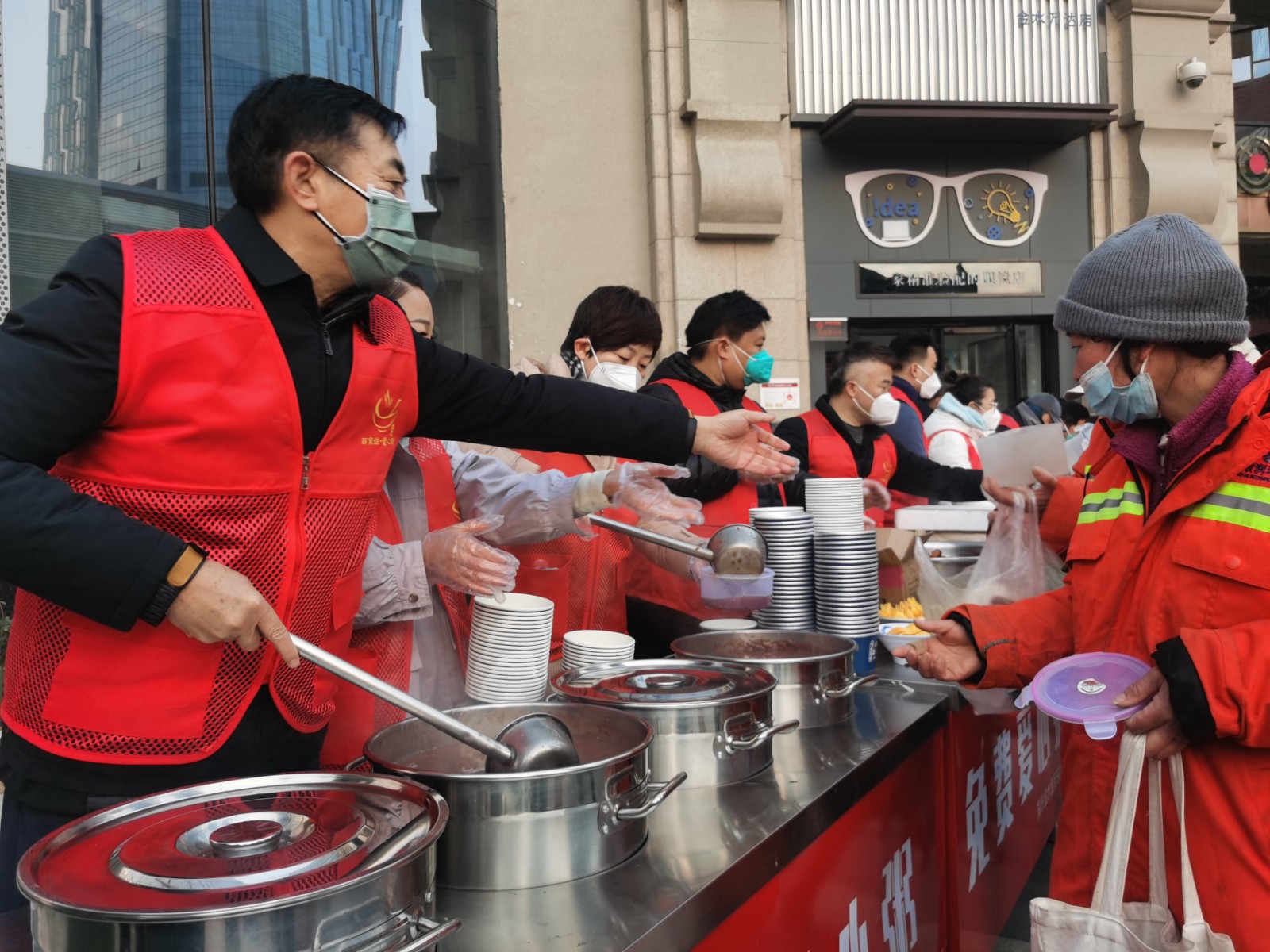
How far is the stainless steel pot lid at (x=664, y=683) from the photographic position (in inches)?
68.9

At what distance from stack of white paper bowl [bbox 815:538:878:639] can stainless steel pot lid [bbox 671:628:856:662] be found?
0.29 m

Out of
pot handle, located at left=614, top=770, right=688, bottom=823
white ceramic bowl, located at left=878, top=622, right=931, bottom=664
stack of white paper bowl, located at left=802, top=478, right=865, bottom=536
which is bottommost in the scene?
pot handle, located at left=614, top=770, right=688, bottom=823

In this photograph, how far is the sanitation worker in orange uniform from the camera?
1.62 m

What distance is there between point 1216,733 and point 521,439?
53.8 inches

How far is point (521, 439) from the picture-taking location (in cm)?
204

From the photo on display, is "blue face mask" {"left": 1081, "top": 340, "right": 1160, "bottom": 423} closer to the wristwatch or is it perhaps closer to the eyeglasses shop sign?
the wristwatch

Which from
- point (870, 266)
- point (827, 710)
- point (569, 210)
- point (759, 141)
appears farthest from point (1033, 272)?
point (827, 710)

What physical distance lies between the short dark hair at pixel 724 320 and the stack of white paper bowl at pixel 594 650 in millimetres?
1935

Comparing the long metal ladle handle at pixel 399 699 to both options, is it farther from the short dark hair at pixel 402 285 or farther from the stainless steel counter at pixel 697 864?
the short dark hair at pixel 402 285

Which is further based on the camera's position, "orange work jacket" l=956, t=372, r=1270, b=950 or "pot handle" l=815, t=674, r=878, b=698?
"pot handle" l=815, t=674, r=878, b=698

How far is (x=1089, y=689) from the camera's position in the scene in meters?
1.76

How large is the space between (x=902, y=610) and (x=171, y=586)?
90.2 inches

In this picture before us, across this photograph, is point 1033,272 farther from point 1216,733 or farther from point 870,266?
point 1216,733

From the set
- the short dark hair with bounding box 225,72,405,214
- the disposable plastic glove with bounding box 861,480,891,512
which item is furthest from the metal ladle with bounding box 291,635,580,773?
the disposable plastic glove with bounding box 861,480,891,512
